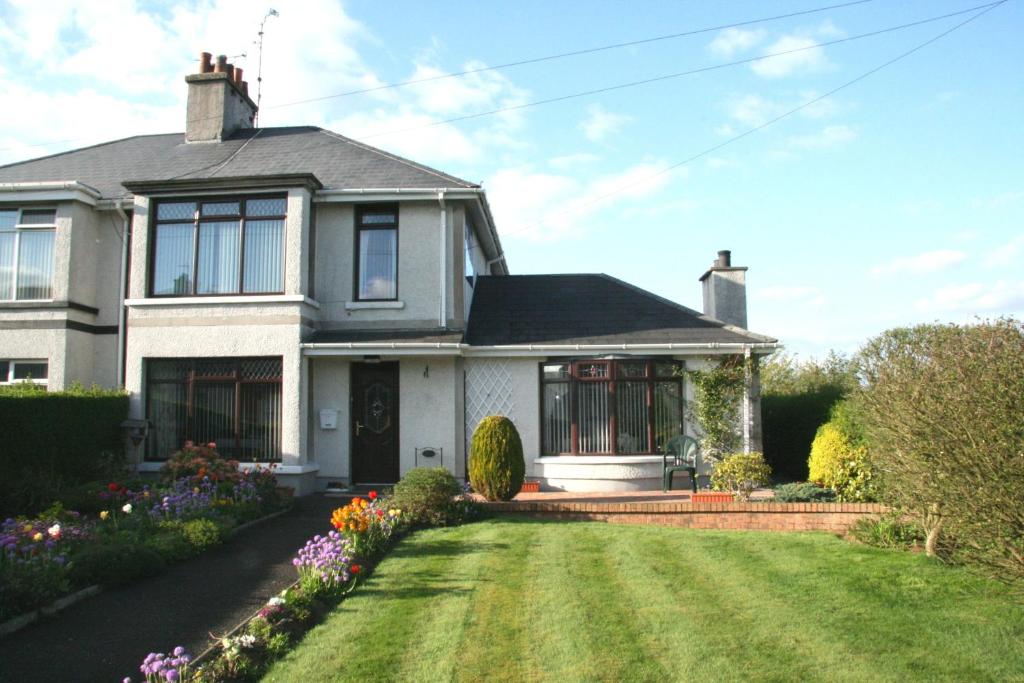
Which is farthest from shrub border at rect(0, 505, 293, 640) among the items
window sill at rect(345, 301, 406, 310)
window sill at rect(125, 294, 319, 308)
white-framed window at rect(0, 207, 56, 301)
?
white-framed window at rect(0, 207, 56, 301)

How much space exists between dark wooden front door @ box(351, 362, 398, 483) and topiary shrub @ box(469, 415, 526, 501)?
327 cm

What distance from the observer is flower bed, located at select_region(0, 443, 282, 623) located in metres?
7.04

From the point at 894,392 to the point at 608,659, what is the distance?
4.18 metres

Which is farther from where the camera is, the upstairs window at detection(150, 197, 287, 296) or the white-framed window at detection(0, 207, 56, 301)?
the white-framed window at detection(0, 207, 56, 301)

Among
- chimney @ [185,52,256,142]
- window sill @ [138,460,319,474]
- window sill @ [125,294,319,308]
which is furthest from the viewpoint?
chimney @ [185,52,256,142]

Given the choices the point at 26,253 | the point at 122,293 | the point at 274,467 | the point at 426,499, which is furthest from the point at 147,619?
the point at 26,253

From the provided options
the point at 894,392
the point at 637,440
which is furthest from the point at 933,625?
the point at 637,440

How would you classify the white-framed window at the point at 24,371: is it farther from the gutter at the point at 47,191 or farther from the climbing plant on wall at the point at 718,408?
the climbing plant on wall at the point at 718,408

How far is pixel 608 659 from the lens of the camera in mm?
5809

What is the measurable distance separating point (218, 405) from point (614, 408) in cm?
750

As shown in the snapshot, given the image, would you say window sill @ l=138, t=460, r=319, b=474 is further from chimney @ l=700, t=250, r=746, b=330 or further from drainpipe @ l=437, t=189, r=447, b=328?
chimney @ l=700, t=250, r=746, b=330

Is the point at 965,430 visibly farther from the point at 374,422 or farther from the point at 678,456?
the point at 374,422

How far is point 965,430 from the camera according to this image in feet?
21.9

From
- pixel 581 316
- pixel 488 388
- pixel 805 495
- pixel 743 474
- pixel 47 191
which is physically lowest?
pixel 805 495
